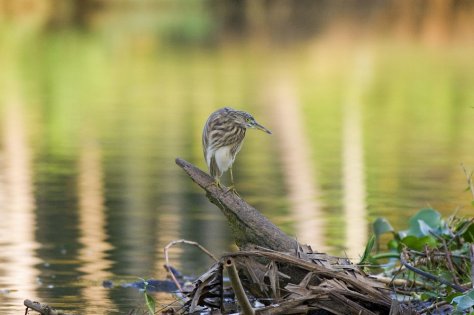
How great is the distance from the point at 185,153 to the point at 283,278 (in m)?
9.36

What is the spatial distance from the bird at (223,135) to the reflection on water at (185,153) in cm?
129

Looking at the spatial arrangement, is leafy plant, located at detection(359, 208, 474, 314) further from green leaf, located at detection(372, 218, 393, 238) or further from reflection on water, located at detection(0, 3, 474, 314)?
reflection on water, located at detection(0, 3, 474, 314)

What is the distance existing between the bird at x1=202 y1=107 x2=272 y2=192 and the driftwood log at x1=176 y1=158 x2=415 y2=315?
11 centimetres

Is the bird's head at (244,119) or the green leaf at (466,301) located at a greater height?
the bird's head at (244,119)

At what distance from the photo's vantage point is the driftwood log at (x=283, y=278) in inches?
230

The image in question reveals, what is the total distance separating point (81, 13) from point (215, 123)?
53369 mm

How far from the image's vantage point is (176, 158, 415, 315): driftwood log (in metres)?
5.84

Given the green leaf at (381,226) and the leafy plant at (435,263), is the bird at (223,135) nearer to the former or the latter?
the leafy plant at (435,263)

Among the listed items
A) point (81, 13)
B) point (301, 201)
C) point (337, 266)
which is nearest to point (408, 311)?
point (337, 266)

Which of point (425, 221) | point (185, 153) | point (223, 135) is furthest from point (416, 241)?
point (185, 153)

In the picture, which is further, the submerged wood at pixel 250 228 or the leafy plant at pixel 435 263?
the leafy plant at pixel 435 263

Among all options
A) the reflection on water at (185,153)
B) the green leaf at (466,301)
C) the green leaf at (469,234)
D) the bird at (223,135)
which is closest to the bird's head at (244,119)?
the bird at (223,135)

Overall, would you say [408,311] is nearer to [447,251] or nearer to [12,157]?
[447,251]

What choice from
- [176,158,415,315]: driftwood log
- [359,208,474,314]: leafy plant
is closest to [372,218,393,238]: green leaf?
[359,208,474,314]: leafy plant
